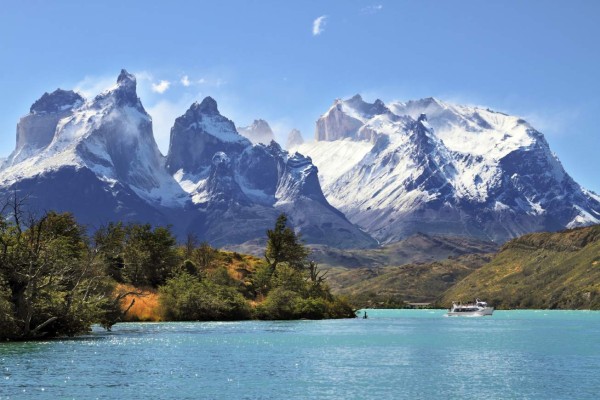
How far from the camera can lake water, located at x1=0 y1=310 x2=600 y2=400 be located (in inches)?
2437

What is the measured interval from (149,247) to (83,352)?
97.6m

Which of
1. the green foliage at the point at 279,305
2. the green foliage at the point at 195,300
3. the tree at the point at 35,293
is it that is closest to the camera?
the tree at the point at 35,293

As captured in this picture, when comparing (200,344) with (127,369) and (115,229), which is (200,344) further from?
(115,229)

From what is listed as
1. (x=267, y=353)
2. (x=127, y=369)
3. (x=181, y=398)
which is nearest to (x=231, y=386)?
(x=181, y=398)

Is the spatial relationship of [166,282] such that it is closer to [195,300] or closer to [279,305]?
[195,300]

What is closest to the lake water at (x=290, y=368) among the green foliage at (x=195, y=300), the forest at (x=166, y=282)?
the forest at (x=166, y=282)

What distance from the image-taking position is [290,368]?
255ft

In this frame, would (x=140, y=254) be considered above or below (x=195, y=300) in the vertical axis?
above

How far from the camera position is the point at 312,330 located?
140875mm

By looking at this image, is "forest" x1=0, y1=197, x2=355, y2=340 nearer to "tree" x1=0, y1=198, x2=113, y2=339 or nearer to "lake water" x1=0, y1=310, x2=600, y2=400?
"tree" x1=0, y1=198, x2=113, y2=339

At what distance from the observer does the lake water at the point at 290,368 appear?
203ft

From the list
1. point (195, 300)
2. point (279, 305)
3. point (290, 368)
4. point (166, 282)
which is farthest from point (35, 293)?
point (279, 305)

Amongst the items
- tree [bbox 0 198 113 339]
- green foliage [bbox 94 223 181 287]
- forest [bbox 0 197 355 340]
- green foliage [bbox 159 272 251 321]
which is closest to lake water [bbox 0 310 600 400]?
tree [bbox 0 198 113 339]

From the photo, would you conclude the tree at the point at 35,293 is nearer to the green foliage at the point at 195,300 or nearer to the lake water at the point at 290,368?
the lake water at the point at 290,368
